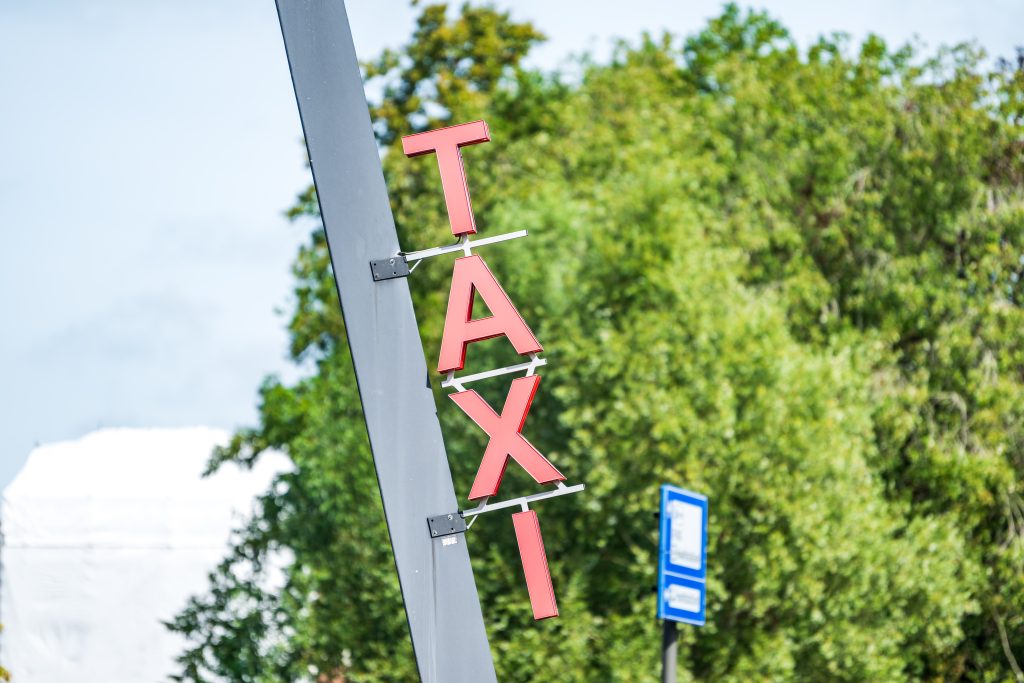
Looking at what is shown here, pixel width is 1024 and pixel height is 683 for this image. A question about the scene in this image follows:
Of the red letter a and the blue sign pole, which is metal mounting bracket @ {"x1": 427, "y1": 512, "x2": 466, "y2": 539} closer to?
the red letter a

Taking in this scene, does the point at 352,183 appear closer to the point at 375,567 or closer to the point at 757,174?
the point at 375,567

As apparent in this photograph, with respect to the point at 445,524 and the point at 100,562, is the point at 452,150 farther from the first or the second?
the point at 100,562

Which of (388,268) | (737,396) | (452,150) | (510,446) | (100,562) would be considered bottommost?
(510,446)

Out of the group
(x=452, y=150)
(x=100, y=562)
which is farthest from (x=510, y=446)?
(x=100, y=562)

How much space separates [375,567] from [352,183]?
49.5ft

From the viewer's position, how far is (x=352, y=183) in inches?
285

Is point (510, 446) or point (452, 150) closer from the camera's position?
point (510, 446)

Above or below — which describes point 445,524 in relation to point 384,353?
below

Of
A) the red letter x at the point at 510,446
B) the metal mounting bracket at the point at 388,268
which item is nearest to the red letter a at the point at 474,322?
the red letter x at the point at 510,446

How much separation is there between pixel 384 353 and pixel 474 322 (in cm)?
49

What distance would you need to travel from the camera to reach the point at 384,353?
281 inches

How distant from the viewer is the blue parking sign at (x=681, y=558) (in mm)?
10875

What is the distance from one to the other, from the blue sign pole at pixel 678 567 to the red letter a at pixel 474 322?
4237 mm

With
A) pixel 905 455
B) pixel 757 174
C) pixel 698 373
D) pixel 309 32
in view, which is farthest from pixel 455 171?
pixel 757 174
